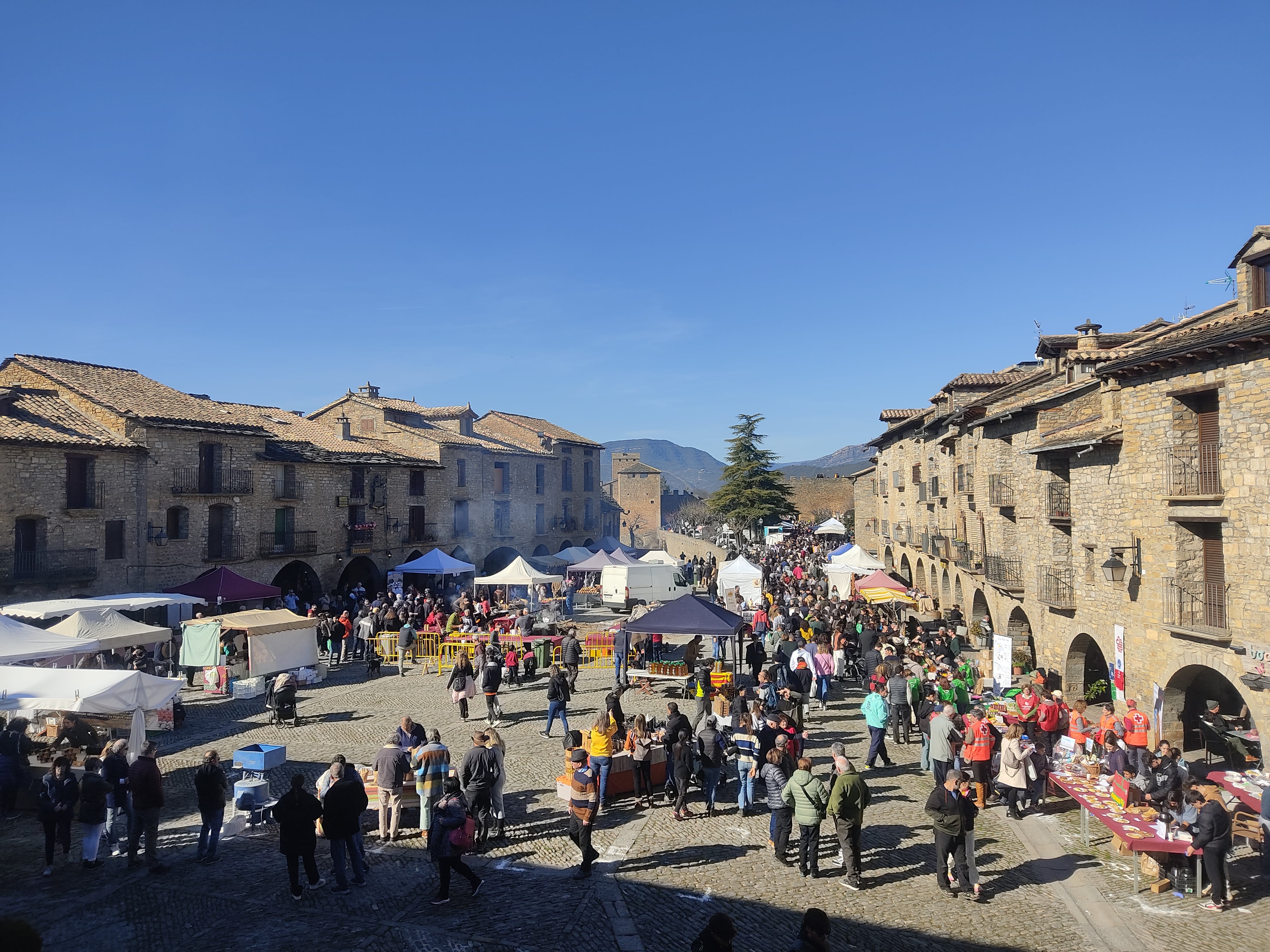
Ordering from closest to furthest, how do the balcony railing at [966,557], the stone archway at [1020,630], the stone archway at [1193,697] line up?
the stone archway at [1193,697], the stone archway at [1020,630], the balcony railing at [966,557]

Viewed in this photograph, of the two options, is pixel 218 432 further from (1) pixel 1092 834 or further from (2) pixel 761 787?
(1) pixel 1092 834

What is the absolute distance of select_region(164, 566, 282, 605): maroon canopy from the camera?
2398cm

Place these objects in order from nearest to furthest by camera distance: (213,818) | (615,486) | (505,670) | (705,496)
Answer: (213,818)
(505,670)
(615,486)
(705,496)

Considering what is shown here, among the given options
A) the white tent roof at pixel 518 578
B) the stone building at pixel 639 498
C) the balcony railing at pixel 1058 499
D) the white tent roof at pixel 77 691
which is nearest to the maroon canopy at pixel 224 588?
the white tent roof at pixel 518 578

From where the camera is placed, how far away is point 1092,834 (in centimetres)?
1033

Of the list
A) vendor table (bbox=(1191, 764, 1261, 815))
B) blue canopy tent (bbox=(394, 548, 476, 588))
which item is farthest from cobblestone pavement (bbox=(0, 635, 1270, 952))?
blue canopy tent (bbox=(394, 548, 476, 588))

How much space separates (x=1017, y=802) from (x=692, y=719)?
19.3ft

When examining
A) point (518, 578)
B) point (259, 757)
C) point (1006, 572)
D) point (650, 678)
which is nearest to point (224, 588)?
point (518, 578)

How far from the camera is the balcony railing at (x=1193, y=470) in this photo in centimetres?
1266

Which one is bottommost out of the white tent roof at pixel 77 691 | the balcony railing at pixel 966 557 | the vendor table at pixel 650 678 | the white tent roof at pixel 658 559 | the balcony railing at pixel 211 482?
the vendor table at pixel 650 678

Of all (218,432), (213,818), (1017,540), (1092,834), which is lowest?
(1092,834)

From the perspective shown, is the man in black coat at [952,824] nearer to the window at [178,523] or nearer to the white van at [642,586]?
the white van at [642,586]

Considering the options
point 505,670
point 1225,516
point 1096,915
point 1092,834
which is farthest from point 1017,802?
point 505,670

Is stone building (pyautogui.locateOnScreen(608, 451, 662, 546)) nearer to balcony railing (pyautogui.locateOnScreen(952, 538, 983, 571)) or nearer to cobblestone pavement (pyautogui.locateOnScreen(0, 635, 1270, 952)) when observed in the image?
balcony railing (pyautogui.locateOnScreen(952, 538, 983, 571))
